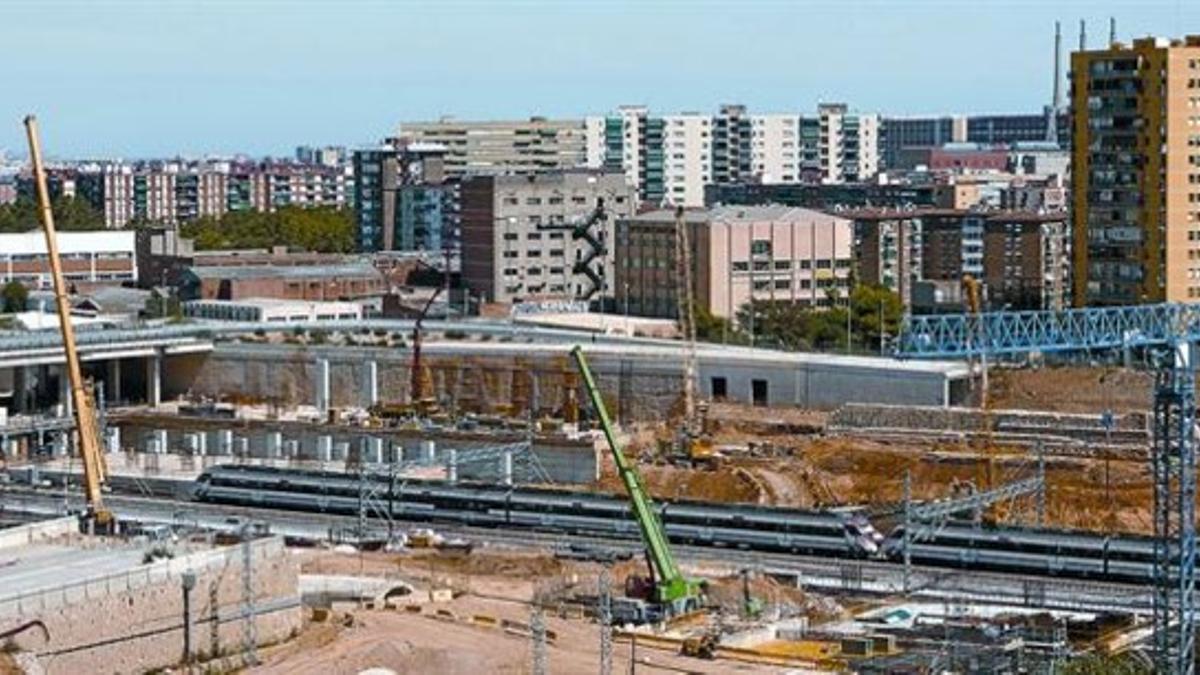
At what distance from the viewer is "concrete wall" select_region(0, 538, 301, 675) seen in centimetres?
1753

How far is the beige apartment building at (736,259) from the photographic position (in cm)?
4516

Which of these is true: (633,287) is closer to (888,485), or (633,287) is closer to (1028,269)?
(1028,269)

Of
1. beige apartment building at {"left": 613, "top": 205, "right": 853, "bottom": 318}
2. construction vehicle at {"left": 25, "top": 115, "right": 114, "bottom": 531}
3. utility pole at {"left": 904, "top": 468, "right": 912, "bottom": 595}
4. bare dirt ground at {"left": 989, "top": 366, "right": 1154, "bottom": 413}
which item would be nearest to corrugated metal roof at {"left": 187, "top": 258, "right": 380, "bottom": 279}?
beige apartment building at {"left": 613, "top": 205, "right": 853, "bottom": 318}

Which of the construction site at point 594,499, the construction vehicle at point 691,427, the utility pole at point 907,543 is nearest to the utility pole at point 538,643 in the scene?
the construction site at point 594,499

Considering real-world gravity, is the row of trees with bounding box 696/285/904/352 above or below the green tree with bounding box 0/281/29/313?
below

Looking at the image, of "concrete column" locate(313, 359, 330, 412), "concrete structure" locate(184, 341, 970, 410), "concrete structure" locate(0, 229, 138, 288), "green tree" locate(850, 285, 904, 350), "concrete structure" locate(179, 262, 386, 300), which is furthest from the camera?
"concrete structure" locate(0, 229, 138, 288)

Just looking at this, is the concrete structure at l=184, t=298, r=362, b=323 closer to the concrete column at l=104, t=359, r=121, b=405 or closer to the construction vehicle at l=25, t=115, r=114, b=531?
the concrete column at l=104, t=359, r=121, b=405

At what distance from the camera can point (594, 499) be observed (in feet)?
85.8

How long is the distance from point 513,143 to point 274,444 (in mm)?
39447

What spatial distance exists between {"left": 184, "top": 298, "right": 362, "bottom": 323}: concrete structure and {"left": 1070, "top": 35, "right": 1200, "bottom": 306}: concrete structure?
12.3 meters

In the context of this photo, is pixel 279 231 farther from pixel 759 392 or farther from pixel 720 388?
pixel 759 392

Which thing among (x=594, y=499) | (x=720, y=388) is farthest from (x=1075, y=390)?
(x=594, y=499)

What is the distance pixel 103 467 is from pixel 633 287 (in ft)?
62.5

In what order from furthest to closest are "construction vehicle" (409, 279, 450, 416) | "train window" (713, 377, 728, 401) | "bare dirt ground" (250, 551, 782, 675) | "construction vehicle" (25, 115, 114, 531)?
"construction vehicle" (409, 279, 450, 416), "train window" (713, 377, 728, 401), "construction vehicle" (25, 115, 114, 531), "bare dirt ground" (250, 551, 782, 675)
